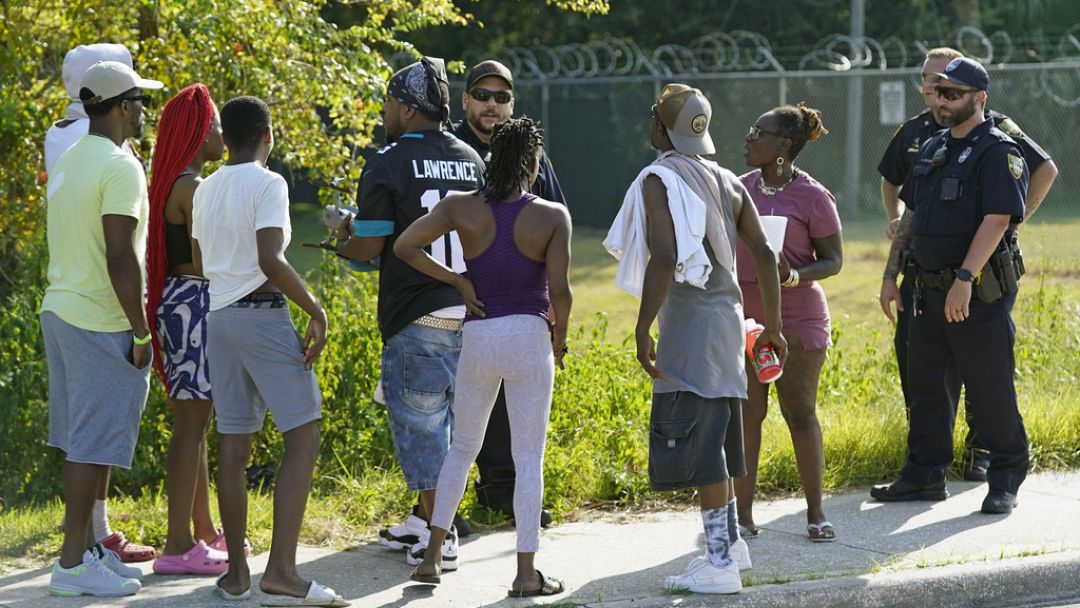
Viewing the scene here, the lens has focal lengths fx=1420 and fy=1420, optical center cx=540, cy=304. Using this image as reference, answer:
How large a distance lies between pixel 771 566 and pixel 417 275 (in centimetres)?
178

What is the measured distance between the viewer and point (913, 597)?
5.30 metres

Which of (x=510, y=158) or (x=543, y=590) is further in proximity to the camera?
(x=543, y=590)

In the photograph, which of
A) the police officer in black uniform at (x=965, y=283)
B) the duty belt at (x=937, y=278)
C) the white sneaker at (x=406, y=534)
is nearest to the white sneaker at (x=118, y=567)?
the white sneaker at (x=406, y=534)

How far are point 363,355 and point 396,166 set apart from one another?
Result: 2035 millimetres

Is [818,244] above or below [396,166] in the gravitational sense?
below

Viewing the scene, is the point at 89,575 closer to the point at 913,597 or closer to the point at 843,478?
the point at 913,597

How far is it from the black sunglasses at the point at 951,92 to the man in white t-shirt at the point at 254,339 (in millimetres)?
2996

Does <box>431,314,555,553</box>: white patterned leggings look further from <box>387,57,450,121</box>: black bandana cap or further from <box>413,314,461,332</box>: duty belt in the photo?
<box>387,57,450,121</box>: black bandana cap

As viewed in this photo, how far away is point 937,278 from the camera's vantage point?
639 centimetres

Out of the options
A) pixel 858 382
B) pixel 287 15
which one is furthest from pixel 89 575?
pixel 858 382

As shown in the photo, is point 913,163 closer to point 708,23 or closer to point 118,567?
point 118,567

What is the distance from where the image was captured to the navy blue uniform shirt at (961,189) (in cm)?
613

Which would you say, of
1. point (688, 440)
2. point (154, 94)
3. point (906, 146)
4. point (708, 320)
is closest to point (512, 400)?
point (688, 440)

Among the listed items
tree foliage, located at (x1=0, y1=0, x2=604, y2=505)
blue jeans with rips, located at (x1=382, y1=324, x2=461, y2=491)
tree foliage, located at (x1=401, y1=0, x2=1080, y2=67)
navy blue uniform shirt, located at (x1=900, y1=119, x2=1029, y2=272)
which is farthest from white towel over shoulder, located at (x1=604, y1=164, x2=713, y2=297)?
tree foliage, located at (x1=401, y1=0, x2=1080, y2=67)
